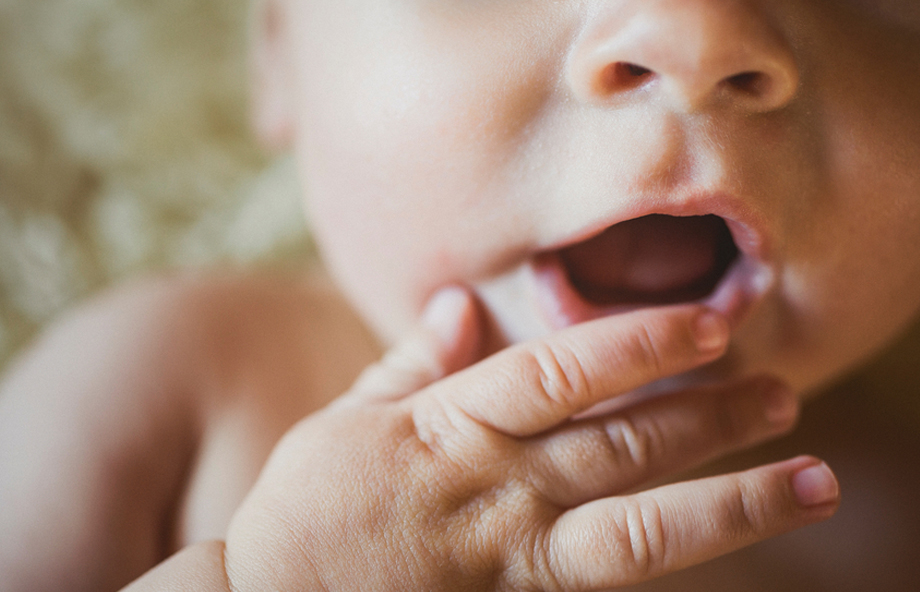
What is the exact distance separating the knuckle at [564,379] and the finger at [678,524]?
0.21 feet

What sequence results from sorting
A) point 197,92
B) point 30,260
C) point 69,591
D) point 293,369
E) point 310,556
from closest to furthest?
point 310,556
point 69,591
point 293,369
point 30,260
point 197,92

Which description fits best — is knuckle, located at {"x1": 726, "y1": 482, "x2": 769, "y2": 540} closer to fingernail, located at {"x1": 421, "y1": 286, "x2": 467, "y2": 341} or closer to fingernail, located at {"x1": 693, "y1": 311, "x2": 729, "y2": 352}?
fingernail, located at {"x1": 693, "y1": 311, "x2": 729, "y2": 352}

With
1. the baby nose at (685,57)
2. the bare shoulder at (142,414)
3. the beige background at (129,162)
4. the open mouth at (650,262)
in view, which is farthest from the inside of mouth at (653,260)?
the beige background at (129,162)

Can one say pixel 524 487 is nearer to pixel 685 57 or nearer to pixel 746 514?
pixel 746 514

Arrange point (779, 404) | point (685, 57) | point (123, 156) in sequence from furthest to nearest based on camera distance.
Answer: point (123, 156)
point (779, 404)
point (685, 57)

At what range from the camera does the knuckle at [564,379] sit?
0.45 m

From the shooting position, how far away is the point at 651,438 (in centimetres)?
48

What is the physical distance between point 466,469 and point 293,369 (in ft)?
0.94

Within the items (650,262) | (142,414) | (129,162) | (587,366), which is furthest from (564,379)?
(129,162)

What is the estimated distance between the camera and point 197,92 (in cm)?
97

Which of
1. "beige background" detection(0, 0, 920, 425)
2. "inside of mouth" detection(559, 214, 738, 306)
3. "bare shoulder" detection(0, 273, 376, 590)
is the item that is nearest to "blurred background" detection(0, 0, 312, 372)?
"beige background" detection(0, 0, 920, 425)

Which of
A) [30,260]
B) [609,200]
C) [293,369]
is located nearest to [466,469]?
[609,200]

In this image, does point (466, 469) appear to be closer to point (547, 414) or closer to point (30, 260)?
point (547, 414)

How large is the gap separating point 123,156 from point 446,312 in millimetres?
621
